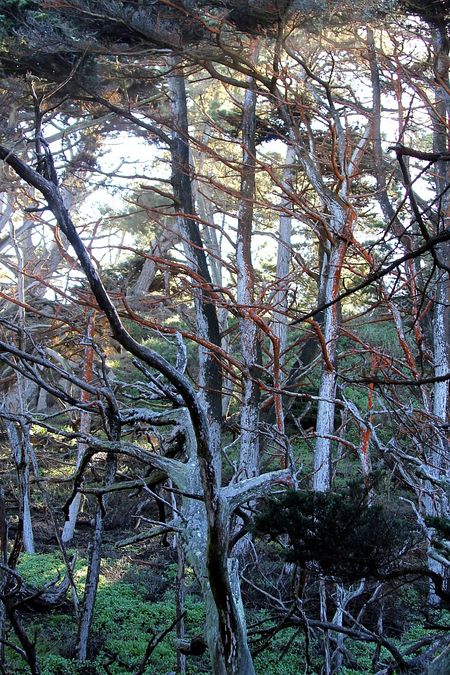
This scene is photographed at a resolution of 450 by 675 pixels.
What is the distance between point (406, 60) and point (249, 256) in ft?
12.7

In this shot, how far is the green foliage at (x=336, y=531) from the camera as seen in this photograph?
4.02m

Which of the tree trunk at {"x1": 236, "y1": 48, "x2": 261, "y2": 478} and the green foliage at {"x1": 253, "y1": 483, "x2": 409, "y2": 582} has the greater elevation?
the tree trunk at {"x1": 236, "y1": 48, "x2": 261, "y2": 478}

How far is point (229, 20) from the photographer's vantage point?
873 centimetres

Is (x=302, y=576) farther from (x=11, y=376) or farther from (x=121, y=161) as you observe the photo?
(x=121, y=161)

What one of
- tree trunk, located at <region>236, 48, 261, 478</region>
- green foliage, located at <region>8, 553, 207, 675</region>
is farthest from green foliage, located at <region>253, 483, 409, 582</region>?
tree trunk, located at <region>236, 48, 261, 478</region>

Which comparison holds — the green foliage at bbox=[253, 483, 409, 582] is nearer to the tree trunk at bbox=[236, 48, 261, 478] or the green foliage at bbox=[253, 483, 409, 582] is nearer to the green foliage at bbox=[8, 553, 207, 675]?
the green foliage at bbox=[8, 553, 207, 675]

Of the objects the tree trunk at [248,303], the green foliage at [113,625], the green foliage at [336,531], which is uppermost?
the tree trunk at [248,303]

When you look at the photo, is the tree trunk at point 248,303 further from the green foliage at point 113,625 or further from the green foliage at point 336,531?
the green foliage at point 336,531

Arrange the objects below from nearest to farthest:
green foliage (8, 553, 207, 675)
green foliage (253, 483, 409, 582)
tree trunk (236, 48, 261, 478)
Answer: green foliage (253, 483, 409, 582) < green foliage (8, 553, 207, 675) < tree trunk (236, 48, 261, 478)

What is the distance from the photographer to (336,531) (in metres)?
4.08

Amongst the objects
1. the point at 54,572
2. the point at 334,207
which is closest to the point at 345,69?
the point at 334,207

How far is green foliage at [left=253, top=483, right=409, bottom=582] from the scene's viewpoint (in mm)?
4023

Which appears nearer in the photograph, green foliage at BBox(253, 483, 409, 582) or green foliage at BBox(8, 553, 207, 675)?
green foliage at BBox(253, 483, 409, 582)

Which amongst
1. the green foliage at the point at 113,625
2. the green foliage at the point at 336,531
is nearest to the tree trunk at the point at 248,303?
the green foliage at the point at 113,625
